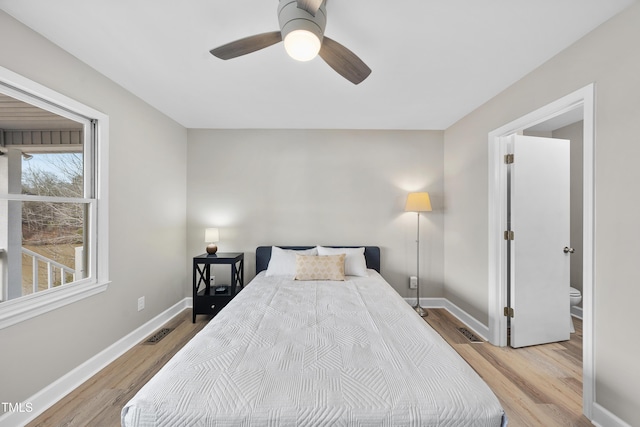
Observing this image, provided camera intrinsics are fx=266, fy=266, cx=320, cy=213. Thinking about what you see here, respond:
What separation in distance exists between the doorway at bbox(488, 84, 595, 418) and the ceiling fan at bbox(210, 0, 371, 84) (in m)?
1.53

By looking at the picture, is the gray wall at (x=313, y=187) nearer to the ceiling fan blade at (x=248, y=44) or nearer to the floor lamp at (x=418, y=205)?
the floor lamp at (x=418, y=205)

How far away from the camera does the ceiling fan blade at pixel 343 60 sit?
1.49 metres

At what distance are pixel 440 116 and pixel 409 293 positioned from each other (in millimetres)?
2305

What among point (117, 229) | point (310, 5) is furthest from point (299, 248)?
point (310, 5)

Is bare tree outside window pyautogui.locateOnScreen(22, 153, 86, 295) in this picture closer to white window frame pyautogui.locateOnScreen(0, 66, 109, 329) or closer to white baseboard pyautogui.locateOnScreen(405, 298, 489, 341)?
white window frame pyautogui.locateOnScreen(0, 66, 109, 329)

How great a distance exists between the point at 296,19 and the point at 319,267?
7.49 ft

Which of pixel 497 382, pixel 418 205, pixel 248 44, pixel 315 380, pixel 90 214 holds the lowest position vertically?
pixel 497 382

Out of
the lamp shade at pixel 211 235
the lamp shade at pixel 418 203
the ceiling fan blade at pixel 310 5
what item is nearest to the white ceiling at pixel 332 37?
the ceiling fan blade at pixel 310 5

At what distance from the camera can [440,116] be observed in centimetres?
315

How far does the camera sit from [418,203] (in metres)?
3.31

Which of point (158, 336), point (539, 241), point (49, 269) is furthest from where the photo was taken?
point (158, 336)

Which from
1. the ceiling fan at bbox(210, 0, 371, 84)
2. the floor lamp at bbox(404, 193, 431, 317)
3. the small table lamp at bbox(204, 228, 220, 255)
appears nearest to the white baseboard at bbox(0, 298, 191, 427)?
the small table lamp at bbox(204, 228, 220, 255)

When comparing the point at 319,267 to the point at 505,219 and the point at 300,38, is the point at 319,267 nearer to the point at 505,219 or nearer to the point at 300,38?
the point at 505,219

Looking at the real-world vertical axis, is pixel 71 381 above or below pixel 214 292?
below
